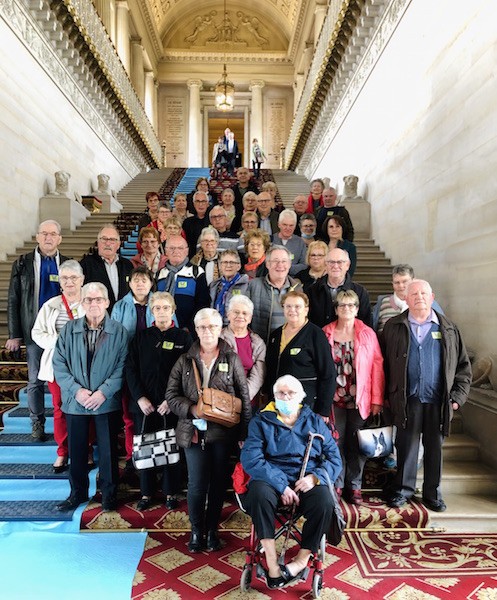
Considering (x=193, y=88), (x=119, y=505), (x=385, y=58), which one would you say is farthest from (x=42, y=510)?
(x=193, y=88)

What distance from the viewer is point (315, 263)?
436cm

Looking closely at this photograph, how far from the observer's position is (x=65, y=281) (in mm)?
3926

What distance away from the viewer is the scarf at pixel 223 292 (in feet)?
14.0

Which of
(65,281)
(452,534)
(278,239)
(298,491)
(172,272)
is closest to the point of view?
(298,491)

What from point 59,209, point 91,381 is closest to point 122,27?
point 59,209

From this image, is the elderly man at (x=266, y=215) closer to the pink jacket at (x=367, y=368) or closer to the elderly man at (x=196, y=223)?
the elderly man at (x=196, y=223)

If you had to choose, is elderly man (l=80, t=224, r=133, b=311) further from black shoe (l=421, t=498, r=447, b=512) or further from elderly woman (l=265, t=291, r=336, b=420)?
black shoe (l=421, t=498, r=447, b=512)

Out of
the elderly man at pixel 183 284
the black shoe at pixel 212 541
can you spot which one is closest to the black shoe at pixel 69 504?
the black shoe at pixel 212 541

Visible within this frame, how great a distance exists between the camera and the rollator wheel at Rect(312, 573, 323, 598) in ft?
9.26

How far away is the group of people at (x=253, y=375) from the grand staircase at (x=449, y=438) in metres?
0.24

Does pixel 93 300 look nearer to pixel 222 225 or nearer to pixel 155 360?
pixel 155 360

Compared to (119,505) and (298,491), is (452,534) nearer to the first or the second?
(298,491)

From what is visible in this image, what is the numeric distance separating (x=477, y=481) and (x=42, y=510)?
10.8 ft

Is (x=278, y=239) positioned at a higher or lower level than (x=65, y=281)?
higher
